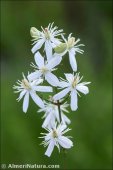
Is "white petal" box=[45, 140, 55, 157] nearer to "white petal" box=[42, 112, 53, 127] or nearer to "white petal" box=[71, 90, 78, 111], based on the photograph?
"white petal" box=[42, 112, 53, 127]

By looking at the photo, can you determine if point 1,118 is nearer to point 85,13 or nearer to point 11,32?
point 11,32

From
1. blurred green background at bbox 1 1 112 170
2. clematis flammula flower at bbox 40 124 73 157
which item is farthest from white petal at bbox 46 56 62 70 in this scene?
blurred green background at bbox 1 1 112 170

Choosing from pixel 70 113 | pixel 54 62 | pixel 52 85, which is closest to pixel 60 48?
pixel 54 62

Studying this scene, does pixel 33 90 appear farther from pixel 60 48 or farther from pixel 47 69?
pixel 60 48

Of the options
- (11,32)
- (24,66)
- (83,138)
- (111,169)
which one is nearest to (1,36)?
(11,32)

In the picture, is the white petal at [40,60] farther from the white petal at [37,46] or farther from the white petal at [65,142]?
the white petal at [65,142]

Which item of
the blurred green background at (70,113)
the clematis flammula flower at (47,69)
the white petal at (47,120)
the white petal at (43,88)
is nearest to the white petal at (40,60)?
the clematis flammula flower at (47,69)
